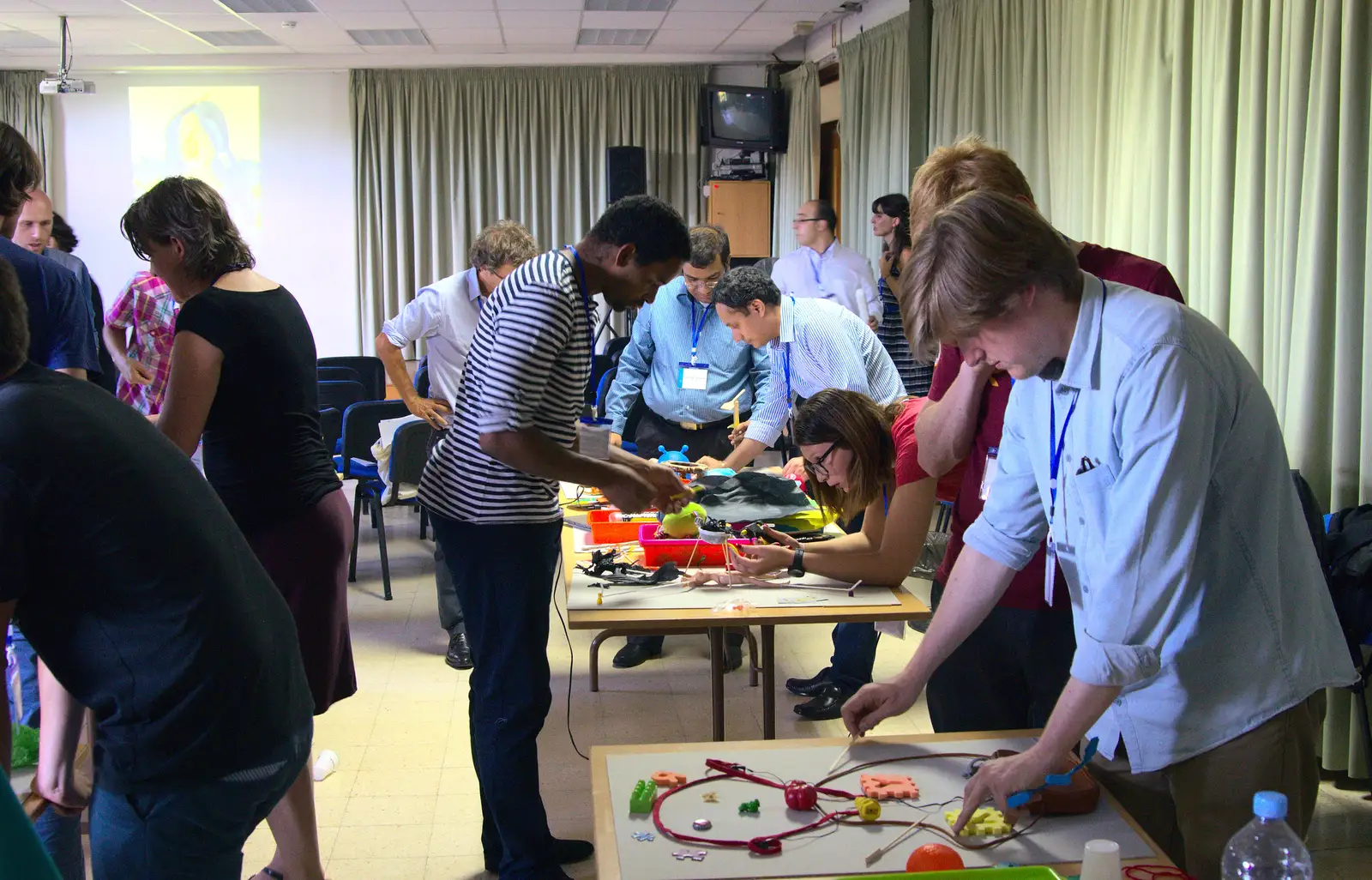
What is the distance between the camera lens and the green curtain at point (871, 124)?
23.2ft

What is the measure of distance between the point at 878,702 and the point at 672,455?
2704 mm

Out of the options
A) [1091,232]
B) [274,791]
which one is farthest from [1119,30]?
[274,791]

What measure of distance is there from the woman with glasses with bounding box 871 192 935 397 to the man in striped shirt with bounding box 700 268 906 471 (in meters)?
1.36

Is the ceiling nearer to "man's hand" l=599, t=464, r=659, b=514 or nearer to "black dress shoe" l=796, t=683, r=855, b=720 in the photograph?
"black dress shoe" l=796, t=683, r=855, b=720

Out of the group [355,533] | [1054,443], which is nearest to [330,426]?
[355,533]

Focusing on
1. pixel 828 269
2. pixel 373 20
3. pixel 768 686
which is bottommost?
pixel 768 686

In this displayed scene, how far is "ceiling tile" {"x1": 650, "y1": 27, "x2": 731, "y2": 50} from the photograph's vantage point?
28.1 feet

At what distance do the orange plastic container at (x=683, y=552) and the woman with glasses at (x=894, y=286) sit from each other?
2.61m

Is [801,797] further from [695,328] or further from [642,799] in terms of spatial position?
[695,328]

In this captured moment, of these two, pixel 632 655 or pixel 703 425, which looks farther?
pixel 703 425

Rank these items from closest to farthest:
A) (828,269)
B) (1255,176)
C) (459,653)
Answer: (1255,176) → (459,653) → (828,269)

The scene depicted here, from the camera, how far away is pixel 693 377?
4566 millimetres

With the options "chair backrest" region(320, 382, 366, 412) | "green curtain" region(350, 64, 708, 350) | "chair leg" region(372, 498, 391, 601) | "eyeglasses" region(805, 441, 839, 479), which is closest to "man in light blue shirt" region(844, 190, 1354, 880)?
"eyeglasses" region(805, 441, 839, 479)

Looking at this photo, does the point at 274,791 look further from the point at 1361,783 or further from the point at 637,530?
the point at 1361,783
